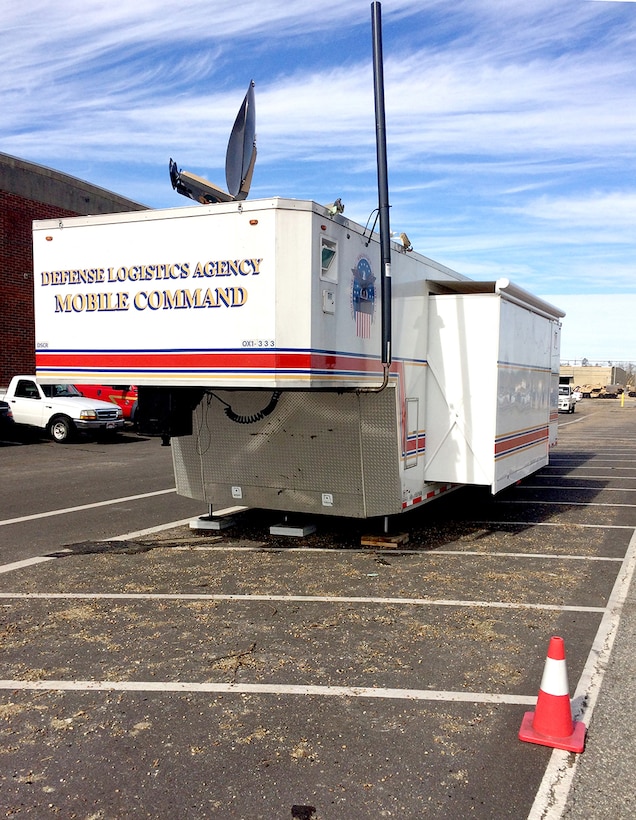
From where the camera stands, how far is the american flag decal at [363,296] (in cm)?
707

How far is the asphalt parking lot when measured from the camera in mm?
3506

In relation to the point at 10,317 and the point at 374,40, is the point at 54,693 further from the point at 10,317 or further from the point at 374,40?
the point at 10,317

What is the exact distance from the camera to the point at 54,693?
4504mm

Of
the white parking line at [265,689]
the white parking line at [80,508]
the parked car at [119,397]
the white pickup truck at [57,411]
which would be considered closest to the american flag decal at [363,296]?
the white parking line at [265,689]

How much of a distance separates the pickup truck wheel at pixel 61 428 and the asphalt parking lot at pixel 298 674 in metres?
12.0

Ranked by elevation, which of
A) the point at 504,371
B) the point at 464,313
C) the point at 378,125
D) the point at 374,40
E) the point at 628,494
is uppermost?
the point at 374,40

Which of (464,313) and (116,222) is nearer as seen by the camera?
(116,222)

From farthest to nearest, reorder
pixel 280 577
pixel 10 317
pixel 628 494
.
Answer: pixel 10 317 < pixel 628 494 < pixel 280 577

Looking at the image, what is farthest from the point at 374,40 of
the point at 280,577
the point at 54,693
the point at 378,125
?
the point at 54,693

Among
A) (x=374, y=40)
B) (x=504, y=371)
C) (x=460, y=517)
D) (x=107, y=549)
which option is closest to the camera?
(x=374, y=40)

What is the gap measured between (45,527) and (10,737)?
5.50m

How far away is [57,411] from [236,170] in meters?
14.1

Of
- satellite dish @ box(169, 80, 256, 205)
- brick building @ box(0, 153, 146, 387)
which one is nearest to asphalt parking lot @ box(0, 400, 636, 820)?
satellite dish @ box(169, 80, 256, 205)

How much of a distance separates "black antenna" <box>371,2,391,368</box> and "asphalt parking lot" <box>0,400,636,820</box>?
7.75 feet
